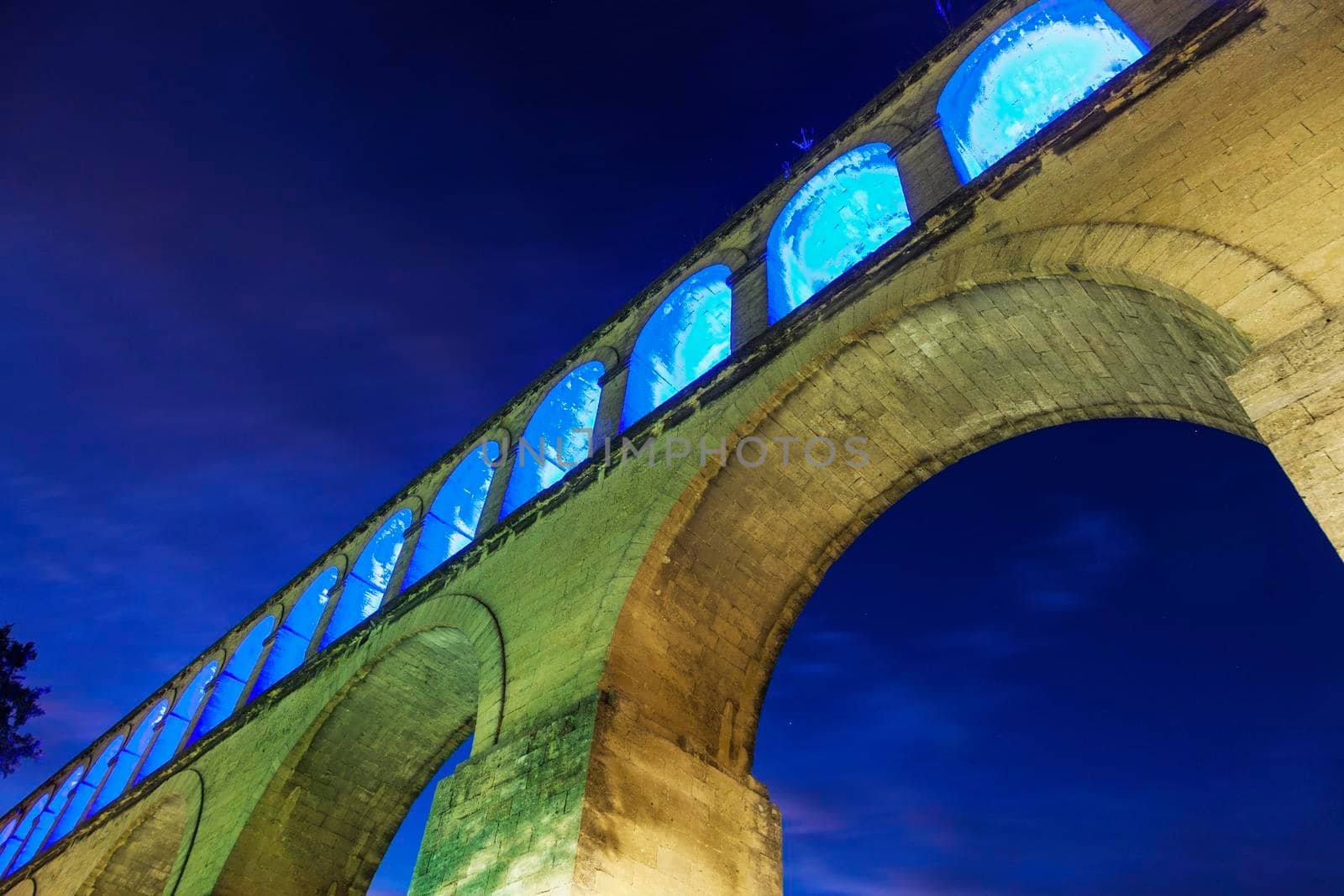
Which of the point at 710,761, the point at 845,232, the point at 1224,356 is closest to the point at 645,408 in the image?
the point at 845,232

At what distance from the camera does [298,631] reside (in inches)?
464

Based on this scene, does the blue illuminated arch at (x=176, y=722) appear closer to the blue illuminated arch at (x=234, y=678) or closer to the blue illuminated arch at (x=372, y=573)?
the blue illuminated arch at (x=234, y=678)

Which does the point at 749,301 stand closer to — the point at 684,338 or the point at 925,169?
the point at 684,338

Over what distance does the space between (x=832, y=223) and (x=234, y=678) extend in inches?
420

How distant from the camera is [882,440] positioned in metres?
6.18

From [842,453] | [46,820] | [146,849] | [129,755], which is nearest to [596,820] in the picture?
[842,453]

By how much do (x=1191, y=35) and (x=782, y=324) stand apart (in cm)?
291

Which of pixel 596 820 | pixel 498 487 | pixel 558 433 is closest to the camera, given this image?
pixel 596 820

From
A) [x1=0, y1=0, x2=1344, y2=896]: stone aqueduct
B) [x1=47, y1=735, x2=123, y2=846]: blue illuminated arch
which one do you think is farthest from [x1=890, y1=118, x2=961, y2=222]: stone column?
[x1=47, y1=735, x2=123, y2=846]: blue illuminated arch

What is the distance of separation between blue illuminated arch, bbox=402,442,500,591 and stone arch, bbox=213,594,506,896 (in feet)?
5.44

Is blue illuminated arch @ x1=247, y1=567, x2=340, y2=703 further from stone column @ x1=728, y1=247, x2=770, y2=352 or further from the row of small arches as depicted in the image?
stone column @ x1=728, y1=247, x2=770, y2=352

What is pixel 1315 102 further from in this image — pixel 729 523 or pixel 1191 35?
pixel 729 523

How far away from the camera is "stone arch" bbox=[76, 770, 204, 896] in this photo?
10469mm

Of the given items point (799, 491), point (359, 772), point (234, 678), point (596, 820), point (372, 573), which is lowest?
point (596, 820)
